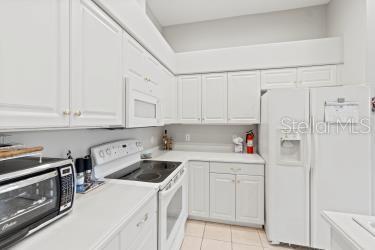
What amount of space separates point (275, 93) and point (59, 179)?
2035mm

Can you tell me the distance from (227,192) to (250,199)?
0.95ft

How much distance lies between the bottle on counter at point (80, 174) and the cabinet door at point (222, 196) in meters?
1.56

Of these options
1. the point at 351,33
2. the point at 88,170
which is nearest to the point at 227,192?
the point at 88,170

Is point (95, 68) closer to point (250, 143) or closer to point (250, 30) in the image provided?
point (250, 143)

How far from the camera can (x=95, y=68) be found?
115 centimetres

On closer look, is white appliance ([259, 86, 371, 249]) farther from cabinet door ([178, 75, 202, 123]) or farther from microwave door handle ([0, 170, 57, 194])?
microwave door handle ([0, 170, 57, 194])

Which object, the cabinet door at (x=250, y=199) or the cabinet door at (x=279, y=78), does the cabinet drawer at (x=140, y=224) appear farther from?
the cabinet door at (x=279, y=78)

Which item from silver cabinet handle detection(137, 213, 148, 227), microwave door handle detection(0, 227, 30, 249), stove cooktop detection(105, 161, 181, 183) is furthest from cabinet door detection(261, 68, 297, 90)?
microwave door handle detection(0, 227, 30, 249)

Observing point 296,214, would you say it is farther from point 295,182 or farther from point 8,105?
point 8,105

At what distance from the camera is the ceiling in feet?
8.54

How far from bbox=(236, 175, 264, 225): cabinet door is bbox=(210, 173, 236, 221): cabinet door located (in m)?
0.06

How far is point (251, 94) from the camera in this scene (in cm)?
259

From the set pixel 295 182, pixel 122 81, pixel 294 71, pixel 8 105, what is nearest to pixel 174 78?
pixel 122 81

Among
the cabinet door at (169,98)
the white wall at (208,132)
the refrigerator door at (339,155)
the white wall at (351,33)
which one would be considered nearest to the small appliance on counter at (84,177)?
the cabinet door at (169,98)
